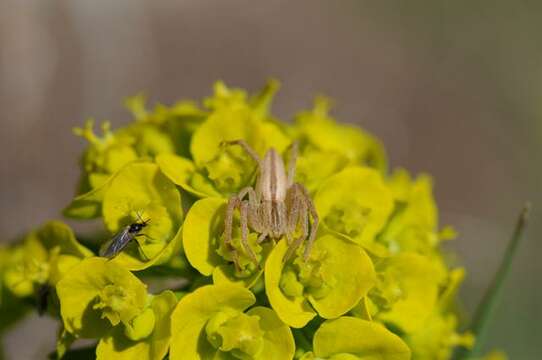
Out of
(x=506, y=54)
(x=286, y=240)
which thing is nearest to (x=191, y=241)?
(x=286, y=240)

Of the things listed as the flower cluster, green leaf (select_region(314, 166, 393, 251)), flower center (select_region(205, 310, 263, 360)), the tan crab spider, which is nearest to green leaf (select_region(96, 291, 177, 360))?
the flower cluster

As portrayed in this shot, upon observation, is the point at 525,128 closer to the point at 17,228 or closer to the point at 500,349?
the point at 500,349

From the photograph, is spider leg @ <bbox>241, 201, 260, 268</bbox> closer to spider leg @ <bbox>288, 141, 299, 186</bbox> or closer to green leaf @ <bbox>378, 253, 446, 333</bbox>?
spider leg @ <bbox>288, 141, 299, 186</bbox>

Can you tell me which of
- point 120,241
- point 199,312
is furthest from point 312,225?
point 120,241

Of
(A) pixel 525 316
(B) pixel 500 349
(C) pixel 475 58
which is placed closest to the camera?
(B) pixel 500 349

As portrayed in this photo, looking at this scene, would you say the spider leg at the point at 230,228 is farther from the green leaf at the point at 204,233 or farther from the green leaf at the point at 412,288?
the green leaf at the point at 412,288

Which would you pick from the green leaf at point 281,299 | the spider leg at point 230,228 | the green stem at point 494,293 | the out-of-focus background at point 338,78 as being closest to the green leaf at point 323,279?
the green leaf at point 281,299
